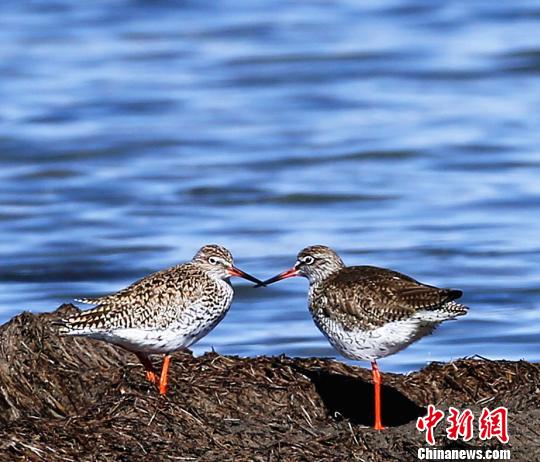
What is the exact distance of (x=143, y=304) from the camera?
880 cm

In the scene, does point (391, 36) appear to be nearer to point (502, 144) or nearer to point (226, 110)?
point (226, 110)

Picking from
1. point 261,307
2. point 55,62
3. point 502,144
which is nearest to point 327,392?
point 261,307

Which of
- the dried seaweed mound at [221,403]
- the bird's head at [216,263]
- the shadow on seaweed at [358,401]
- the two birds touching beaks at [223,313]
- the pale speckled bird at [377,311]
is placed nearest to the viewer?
the dried seaweed mound at [221,403]

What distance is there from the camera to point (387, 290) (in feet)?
28.8

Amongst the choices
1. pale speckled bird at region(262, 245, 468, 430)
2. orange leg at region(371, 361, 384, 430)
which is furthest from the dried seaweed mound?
pale speckled bird at region(262, 245, 468, 430)

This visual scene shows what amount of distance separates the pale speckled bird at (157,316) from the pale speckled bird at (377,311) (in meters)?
0.68

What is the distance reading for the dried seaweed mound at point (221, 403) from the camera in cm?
762

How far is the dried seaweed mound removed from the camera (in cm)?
762

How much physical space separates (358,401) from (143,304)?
1.59 metres

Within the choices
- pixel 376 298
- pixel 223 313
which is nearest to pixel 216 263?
pixel 223 313

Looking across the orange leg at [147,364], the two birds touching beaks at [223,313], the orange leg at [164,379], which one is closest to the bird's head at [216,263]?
the two birds touching beaks at [223,313]

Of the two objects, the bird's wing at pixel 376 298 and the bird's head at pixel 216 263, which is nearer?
the bird's wing at pixel 376 298

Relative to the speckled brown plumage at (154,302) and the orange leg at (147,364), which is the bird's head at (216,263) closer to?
the speckled brown plumage at (154,302)

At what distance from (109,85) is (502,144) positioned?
8.04 m
